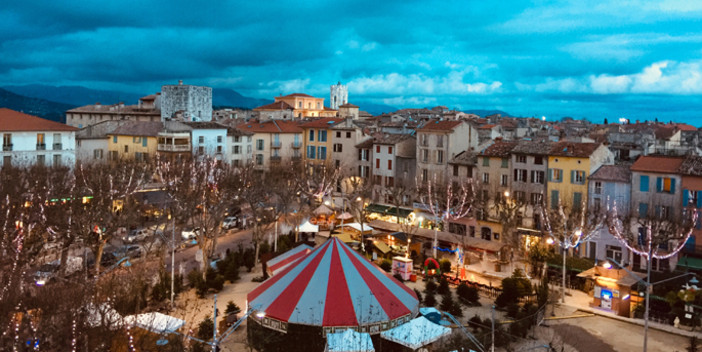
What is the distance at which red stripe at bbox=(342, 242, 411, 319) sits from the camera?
23609 mm

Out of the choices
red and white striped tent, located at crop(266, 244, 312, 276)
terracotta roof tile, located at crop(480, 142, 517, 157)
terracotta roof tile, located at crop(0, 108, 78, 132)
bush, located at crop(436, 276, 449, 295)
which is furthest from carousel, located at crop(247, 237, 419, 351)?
terracotta roof tile, located at crop(0, 108, 78, 132)

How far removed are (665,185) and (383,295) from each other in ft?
84.4

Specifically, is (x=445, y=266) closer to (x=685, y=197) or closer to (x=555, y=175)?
(x=555, y=175)

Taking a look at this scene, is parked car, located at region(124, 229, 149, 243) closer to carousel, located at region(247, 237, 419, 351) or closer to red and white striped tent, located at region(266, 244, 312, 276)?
red and white striped tent, located at region(266, 244, 312, 276)

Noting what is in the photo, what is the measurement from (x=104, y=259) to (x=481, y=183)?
30.4 metres

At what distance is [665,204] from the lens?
131ft

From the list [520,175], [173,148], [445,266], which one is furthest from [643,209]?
[173,148]

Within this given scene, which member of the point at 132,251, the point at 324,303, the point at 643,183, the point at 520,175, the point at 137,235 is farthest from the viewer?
the point at 520,175

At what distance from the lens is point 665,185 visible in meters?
40.0

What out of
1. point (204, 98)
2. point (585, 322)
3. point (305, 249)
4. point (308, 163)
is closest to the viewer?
point (585, 322)

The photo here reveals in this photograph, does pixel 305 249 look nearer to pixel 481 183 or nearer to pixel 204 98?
pixel 481 183

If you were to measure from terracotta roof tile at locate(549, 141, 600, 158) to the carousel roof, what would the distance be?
24.9 m

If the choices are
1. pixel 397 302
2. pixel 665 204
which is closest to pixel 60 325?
pixel 397 302

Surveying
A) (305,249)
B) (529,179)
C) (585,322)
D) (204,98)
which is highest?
(204,98)
